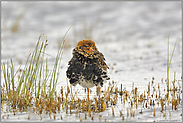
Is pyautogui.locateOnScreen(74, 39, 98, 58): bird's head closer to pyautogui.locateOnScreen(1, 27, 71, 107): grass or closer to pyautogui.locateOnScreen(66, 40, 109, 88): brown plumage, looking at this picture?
pyautogui.locateOnScreen(66, 40, 109, 88): brown plumage

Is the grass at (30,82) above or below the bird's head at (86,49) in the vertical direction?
below

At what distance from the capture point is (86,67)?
209 inches

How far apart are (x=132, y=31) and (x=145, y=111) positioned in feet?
30.2

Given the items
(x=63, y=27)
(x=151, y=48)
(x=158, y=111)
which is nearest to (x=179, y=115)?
(x=158, y=111)

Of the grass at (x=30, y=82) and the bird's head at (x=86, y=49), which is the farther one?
the bird's head at (x=86, y=49)

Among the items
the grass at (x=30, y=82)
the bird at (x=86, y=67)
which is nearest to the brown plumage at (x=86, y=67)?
the bird at (x=86, y=67)

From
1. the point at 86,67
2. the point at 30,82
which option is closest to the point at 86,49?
the point at 86,67

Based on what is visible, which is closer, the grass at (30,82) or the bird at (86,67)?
the grass at (30,82)

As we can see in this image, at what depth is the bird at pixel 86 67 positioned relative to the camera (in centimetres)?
531

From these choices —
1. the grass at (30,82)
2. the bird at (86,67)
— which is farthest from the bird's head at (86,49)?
the grass at (30,82)

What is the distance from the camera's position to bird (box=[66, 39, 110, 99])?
5.31 meters

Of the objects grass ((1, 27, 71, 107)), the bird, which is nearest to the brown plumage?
the bird

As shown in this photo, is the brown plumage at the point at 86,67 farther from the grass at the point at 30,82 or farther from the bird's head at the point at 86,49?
the grass at the point at 30,82

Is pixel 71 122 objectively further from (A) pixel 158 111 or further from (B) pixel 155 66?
(B) pixel 155 66
